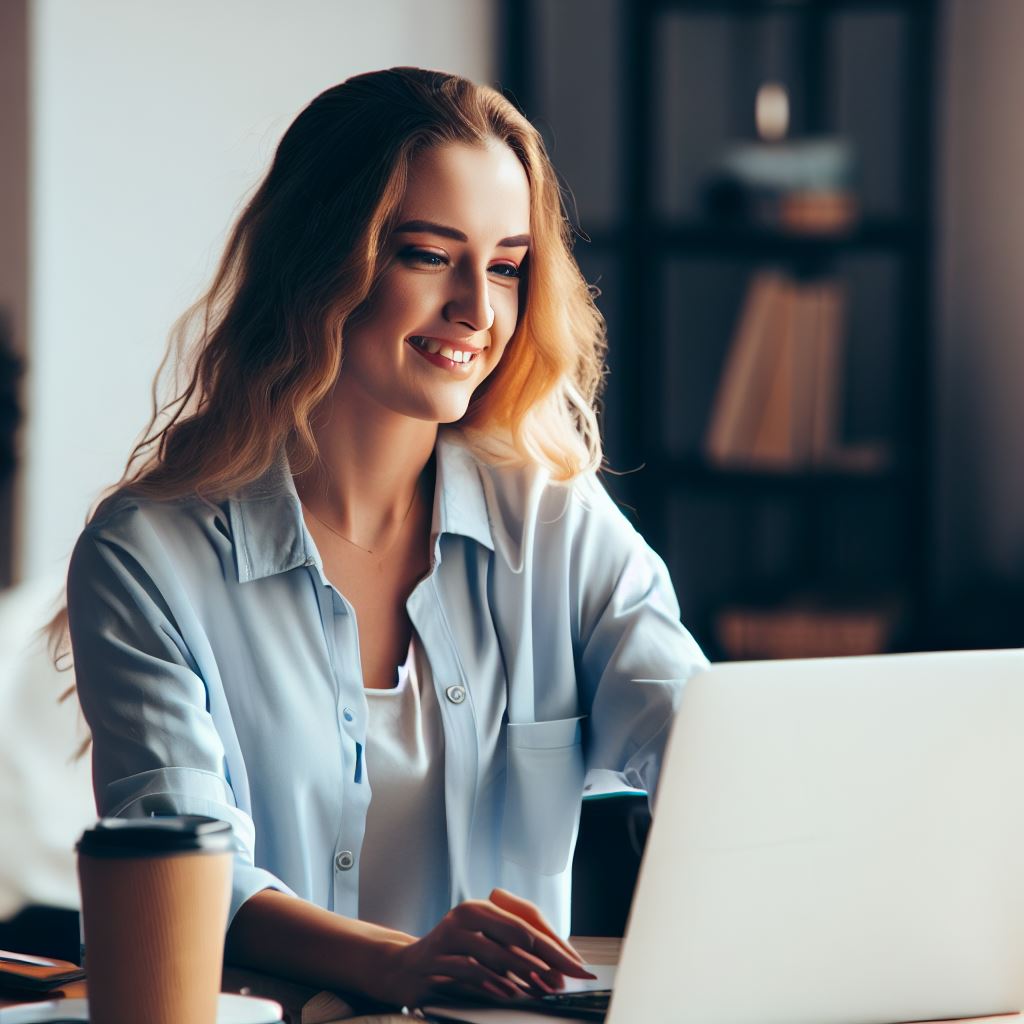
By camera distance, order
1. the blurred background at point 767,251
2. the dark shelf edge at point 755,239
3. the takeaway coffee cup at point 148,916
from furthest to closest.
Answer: the dark shelf edge at point 755,239
the blurred background at point 767,251
the takeaway coffee cup at point 148,916

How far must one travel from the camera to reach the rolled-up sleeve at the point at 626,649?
1.37 m

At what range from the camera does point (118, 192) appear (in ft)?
8.64

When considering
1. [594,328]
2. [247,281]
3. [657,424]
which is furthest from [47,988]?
[657,424]

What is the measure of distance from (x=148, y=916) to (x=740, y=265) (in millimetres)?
3185

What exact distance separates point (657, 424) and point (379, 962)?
2578 mm

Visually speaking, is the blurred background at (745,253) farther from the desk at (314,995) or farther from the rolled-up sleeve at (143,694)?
the desk at (314,995)

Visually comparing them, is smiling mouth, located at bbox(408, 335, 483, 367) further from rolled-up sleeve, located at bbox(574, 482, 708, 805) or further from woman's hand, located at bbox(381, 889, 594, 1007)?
woman's hand, located at bbox(381, 889, 594, 1007)

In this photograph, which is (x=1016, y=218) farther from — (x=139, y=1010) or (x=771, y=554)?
(x=139, y=1010)

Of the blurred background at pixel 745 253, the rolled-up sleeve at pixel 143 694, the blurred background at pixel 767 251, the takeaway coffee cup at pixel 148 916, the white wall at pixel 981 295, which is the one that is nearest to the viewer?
the takeaway coffee cup at pixel 148 916

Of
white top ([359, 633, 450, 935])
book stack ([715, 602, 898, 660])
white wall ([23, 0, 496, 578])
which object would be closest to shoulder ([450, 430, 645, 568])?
white top ([359, 633, 450, 935])

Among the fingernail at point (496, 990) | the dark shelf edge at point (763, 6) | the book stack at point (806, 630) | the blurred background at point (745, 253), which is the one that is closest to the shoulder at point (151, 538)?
the fingernail at point (496, 990)

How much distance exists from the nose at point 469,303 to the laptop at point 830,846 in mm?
579

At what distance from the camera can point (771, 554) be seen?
12.4 ft

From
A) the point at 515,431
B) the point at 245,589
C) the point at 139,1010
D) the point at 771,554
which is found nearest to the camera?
the point at 139,1010
